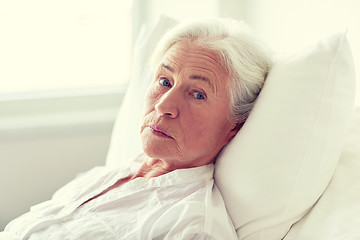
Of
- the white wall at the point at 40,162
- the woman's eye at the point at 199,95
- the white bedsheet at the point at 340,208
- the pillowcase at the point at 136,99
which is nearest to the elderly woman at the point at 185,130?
the woman's eye at the point at 199,95

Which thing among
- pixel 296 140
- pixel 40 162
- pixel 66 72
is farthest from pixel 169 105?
pixel 66 72

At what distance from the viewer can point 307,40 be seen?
1641mm

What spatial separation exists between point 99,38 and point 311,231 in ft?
5.07

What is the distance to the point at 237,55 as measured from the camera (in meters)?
1.27

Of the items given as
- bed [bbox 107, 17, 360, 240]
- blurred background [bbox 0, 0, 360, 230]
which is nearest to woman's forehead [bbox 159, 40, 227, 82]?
bed [bbox 107, 17, 360, 240]

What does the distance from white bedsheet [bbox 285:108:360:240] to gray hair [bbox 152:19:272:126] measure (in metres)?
0.28

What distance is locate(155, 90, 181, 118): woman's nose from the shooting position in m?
1.25

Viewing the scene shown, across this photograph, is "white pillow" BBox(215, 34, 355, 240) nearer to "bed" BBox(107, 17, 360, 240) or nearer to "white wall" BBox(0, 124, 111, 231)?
"bed" BBox(107, 17, 360, 240)

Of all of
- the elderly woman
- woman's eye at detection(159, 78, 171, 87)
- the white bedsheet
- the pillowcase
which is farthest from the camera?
the pillowcase

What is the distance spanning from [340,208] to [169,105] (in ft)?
1.58

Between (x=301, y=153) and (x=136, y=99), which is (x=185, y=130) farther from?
(x=136, y=99)

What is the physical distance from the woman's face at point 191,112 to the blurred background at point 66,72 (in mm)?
560

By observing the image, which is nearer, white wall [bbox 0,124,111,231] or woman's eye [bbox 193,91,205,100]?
woman's eye [bbox 193,91,205,100]

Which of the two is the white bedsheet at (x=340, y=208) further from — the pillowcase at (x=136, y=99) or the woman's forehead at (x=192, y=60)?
the pillowcase at (x=136, y=99)
